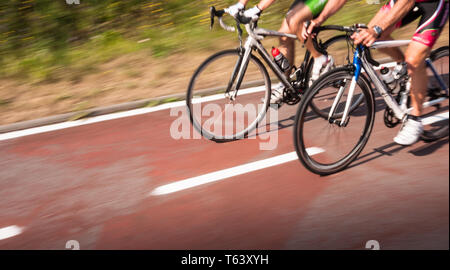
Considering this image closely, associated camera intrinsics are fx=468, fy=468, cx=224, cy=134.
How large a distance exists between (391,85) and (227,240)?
211cm

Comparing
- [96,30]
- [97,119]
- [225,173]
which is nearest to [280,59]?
[225,173]

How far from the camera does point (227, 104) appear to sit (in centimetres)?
509

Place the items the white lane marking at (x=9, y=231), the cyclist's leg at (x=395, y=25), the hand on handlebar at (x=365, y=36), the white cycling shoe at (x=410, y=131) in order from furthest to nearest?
1. the cyclist's leg at (x=395, y=25)
2. the white cycling shoe at (x=410, y=131)
3. the white lane marking at (x=9, y=231)
4. the hand on handlebar at (x=365, y=36)

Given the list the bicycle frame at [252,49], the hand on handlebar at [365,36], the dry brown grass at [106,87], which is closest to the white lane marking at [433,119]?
the hand on handlebar at [365,36]

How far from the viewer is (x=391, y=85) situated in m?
4.24

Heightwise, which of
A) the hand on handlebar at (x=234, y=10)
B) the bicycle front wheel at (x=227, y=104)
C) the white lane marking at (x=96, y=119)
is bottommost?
the white lane marking at (x=96, y=119)

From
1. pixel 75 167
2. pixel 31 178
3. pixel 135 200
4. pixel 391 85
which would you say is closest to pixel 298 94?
pixel 391 85

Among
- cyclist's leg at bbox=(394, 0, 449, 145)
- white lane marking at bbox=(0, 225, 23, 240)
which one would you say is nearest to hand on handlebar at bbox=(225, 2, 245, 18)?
cyclist's leg at bbox=(394, 0, 449, 145)

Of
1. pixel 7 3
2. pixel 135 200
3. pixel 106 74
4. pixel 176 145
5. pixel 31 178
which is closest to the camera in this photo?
pixel 135 200

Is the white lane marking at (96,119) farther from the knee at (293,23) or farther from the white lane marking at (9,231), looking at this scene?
the white lane marking at (9,231)

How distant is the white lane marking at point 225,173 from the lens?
4105 millimetres

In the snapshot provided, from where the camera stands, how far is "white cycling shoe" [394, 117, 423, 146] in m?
3.93

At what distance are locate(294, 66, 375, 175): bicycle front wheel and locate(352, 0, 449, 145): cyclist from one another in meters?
0.31
